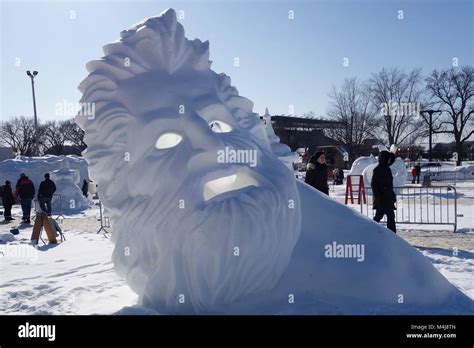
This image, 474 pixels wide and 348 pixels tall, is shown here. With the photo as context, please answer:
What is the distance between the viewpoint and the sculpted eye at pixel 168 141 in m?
5.14

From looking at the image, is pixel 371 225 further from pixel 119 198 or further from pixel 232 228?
pixel 119 198

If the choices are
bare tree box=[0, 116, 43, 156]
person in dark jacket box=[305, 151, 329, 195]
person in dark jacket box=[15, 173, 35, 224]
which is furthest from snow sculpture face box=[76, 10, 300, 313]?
bare tree box=[0, 116, 43, 156]

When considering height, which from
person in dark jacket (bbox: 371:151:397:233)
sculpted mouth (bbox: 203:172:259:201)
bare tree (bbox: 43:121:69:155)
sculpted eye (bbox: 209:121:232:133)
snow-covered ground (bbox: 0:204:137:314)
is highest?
bare tree (bbox: 43:121:69:155)

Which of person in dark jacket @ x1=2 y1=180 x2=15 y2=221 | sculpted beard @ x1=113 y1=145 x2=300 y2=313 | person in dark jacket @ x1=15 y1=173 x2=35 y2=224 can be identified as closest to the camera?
sculpted beard @ x1=113 y1=145 x2=300 y2=313

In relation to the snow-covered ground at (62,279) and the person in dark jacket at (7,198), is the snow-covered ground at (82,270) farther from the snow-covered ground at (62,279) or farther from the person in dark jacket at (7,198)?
the person in dark jacket at (7,198)

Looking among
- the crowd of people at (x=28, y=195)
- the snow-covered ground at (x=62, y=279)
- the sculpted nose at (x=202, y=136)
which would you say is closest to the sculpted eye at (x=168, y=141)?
the sculpted nose at (x=202, y=136)

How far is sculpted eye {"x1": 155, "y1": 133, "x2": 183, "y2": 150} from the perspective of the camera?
5.14m

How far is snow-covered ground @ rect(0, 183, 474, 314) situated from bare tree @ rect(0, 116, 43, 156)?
50.5 meters

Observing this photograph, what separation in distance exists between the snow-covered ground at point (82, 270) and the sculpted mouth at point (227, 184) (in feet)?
4.64

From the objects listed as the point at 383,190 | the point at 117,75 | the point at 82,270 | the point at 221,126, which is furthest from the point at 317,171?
the point at 117,75

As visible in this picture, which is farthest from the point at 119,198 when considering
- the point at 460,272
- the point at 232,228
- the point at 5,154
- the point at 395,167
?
the point at 5,154

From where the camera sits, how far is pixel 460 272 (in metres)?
7.59

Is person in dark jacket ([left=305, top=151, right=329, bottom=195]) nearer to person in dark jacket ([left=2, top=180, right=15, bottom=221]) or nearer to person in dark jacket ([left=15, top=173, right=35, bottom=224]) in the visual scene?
person in dark jacket ([left=15, top=173, right=35, bottom=224])

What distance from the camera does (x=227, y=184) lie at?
17.4ft
